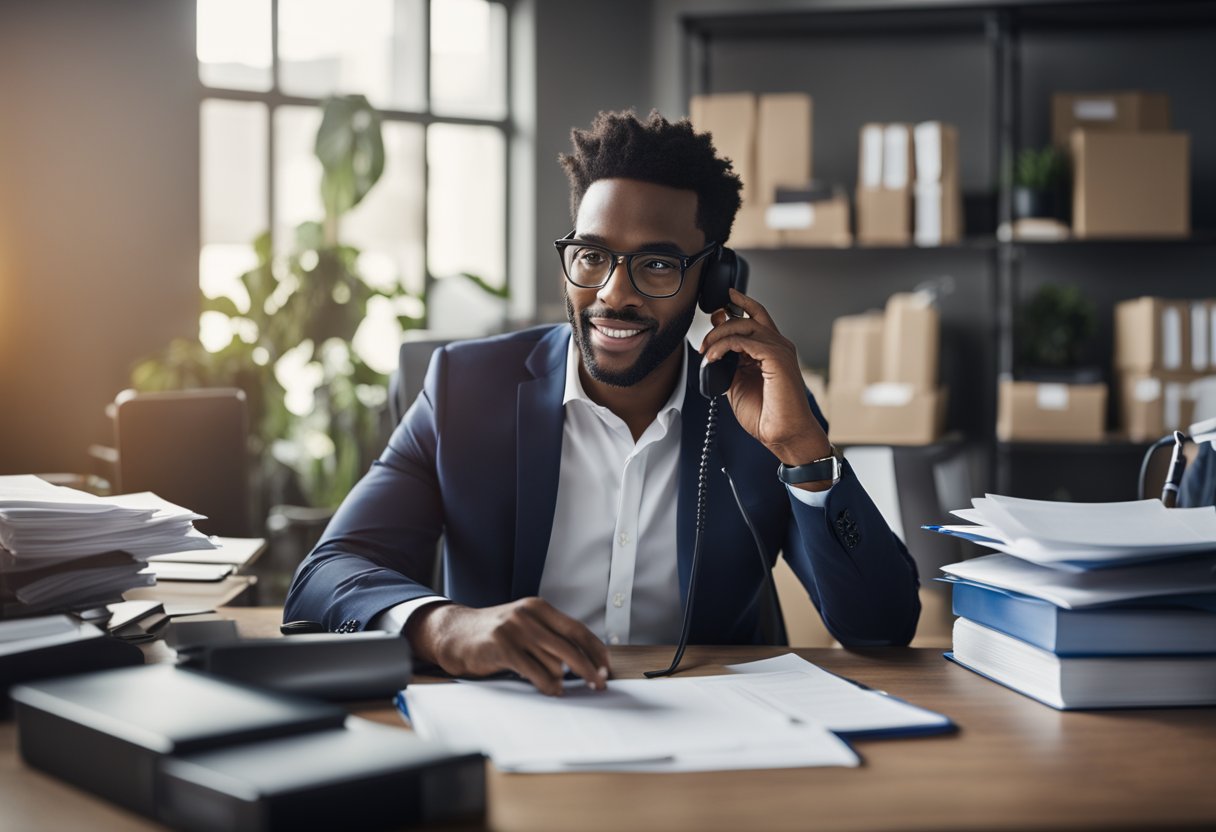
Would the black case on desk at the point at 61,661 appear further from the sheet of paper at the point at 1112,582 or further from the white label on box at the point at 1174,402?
the white label on box at the point at 1174,402

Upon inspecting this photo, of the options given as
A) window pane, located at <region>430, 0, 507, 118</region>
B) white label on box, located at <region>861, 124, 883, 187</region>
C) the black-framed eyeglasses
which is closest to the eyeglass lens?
the black-framed eyeglasses

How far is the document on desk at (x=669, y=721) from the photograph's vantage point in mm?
872

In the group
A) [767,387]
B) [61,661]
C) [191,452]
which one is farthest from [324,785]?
[191,452]

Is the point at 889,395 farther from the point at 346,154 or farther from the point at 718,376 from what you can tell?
the point at 718,376

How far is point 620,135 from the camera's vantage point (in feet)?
5.30

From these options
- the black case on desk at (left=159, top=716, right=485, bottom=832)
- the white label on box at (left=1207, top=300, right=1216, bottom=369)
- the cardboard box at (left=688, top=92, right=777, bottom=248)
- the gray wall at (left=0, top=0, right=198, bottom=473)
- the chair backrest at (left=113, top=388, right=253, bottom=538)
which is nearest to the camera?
the black case on desk at (left=159, top=716, right=485, bottom=832)

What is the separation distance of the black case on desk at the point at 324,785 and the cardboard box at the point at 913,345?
124 inches

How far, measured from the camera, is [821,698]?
105cm

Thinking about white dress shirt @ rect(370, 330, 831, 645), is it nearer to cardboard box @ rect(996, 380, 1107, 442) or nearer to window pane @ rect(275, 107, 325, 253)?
cardboard box @ rect(996, 380, 1107, 442)

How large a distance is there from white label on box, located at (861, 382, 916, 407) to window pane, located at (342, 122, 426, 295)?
1.86 meters

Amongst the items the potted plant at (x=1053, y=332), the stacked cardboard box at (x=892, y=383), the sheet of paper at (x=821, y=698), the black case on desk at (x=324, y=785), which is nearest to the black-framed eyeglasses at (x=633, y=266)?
the sheet of paper at (x=821, y=698)

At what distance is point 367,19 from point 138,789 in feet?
13.9

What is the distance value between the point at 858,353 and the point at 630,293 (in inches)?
94.1

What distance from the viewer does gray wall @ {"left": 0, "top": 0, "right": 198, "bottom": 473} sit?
3904mm
